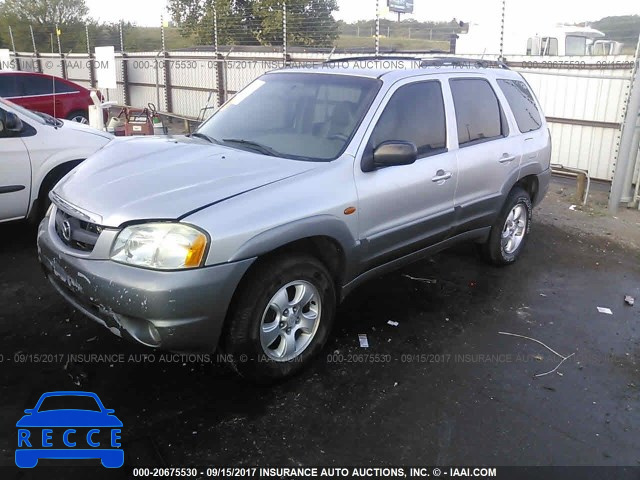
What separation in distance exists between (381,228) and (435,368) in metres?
1.00

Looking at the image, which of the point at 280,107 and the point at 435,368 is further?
the point at 280,107

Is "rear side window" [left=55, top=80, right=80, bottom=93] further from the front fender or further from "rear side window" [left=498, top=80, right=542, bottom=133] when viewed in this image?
the front fender

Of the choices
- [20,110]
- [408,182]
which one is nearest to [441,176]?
[408,182]

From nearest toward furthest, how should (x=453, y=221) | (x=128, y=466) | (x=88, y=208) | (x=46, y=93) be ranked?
(x=128, y=466), (x=88, y=208), (x=453, y=221), (x=46, y=93)

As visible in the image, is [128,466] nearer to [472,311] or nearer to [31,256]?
[472,311]

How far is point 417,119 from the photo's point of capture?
419 centimetres

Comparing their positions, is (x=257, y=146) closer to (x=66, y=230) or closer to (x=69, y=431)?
(x=66, y=230)

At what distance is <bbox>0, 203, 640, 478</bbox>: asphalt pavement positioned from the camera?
9.63 ft

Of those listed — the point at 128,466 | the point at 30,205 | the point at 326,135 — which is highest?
the point at 326,135

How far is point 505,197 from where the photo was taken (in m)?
5.19

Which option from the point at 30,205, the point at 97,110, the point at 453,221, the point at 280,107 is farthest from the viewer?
the point at 97,110

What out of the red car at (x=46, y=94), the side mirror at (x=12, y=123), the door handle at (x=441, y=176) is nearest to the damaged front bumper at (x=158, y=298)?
the door handle at (x=441, y=176)

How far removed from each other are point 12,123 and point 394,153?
3965mm

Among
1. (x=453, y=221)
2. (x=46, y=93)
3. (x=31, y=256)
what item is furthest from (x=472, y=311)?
(x=46, y=93)
